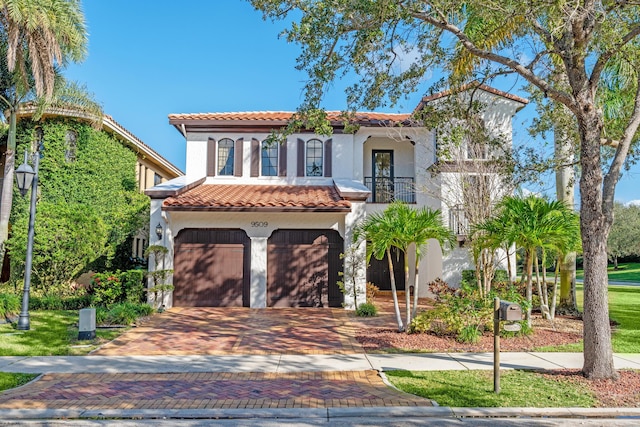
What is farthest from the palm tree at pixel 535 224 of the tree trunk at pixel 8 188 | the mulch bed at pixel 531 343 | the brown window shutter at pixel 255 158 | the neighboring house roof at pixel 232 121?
the tree trunk at pixel 8 188

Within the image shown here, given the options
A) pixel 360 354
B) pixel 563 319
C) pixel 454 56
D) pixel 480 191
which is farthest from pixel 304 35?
pixel 563 319

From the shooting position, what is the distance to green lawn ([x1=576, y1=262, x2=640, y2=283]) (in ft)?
116

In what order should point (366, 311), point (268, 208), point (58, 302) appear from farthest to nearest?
point (268, 208) → point (58, 302) → point (366, 311)

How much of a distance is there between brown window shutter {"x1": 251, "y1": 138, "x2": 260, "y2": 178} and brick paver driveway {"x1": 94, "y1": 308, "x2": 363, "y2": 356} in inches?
223

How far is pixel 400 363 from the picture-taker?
26.6 feet

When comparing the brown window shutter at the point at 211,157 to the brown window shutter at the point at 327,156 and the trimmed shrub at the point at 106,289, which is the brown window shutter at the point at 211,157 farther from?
the trimmed shrub at the point at 106,289

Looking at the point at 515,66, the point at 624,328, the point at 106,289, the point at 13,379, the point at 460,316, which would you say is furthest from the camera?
the point at 106,289

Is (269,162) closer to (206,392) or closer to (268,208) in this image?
(268,208)

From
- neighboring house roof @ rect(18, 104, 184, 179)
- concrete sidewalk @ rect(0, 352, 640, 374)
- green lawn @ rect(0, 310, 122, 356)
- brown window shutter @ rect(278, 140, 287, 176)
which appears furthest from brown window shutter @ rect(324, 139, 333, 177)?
concrete sidewalk @ rect(0, 352, 640, 374)

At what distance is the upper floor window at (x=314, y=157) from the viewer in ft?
58.0

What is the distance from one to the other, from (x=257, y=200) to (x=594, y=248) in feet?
33.1

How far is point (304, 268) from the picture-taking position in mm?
15055

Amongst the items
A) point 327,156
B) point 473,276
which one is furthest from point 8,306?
point 473,276

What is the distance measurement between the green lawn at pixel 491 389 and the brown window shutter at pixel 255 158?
37.7 ft
